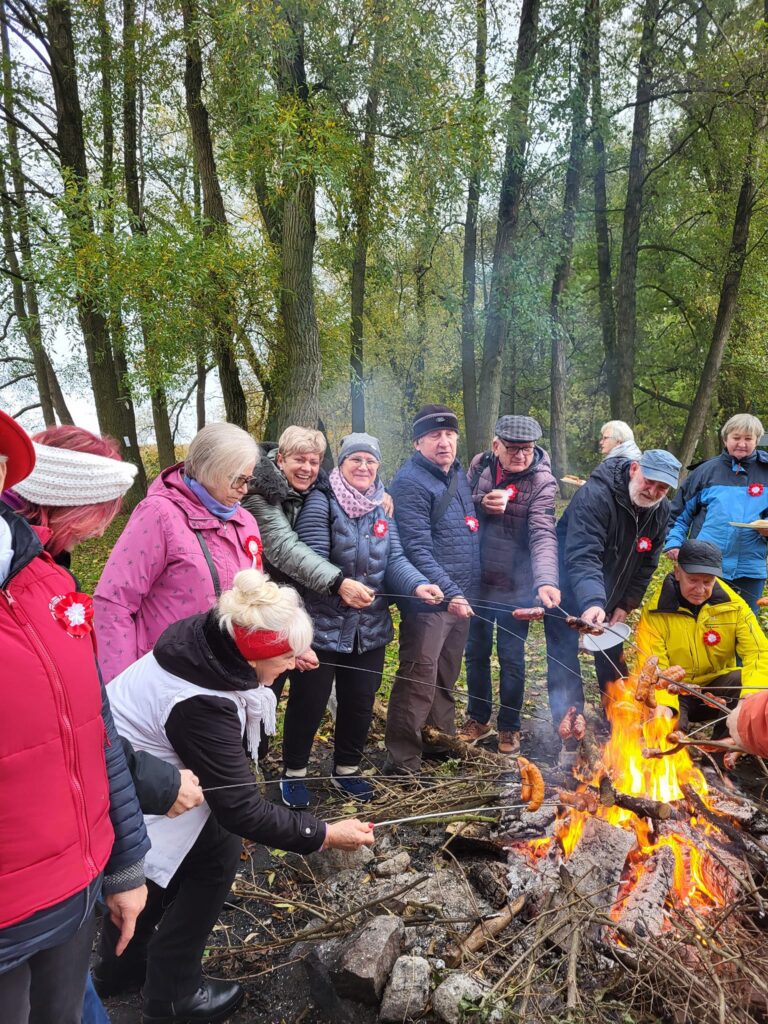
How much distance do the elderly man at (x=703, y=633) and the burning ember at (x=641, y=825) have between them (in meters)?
0.75

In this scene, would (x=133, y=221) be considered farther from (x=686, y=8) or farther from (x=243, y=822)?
(x=686, y=8)

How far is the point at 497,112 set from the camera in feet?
27.7

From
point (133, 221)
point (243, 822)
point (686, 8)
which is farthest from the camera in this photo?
point (686, 8)

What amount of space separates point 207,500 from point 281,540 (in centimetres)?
84

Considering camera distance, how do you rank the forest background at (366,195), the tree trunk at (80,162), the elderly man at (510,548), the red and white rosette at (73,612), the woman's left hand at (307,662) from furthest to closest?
1. the tree trunk at (80,162)
2. the forest background at (366,195)
3. the elderly man at (510,548)
4. the woman's left hand at (307,662)
5. the red and white rosette at (73,612)

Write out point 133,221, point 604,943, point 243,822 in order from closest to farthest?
point 243,822 < point 604,943 < point 133,221

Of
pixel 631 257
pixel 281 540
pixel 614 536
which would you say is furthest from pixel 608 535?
pixel 631 257

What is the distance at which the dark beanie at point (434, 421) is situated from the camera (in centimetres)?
412

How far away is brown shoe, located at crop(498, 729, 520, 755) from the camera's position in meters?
4.52

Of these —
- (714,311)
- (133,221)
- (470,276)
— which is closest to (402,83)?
(133,221)

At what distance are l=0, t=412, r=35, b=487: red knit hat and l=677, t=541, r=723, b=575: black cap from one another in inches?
147

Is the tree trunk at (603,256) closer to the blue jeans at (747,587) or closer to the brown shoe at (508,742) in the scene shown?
the blue jeans at (747,587)

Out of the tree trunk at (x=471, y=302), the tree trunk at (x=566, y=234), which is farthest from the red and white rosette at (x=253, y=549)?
the tree trunk at (x=566, y=234)

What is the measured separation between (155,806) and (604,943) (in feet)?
5.86
